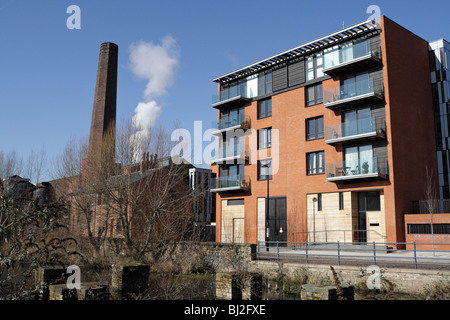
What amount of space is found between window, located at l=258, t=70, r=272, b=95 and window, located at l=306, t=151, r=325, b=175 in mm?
6851

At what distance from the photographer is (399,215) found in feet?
75.9

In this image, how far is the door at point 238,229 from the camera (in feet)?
104

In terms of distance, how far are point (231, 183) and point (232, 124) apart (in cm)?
510

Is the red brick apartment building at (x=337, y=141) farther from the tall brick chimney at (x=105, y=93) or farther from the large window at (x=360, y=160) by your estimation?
the tall brick chimney at (x=105, y=93)

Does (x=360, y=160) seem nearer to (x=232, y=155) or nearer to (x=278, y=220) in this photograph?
(x=278, y=220)

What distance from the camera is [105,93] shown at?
4212cm

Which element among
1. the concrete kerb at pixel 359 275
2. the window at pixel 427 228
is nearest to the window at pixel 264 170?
the window at pixel 427 228

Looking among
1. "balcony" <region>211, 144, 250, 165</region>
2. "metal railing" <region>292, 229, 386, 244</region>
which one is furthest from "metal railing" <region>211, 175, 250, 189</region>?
"metal railing" <region>292, 229, 386, 244</region>

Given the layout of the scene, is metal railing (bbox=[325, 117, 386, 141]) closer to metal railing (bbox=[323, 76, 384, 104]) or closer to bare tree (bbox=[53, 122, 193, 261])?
metal railing (bbox=[323, 76, 384, 104])

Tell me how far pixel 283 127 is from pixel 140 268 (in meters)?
19.4

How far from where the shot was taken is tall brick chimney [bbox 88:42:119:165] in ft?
136

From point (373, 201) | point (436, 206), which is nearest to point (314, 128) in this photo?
point (373, 201)
